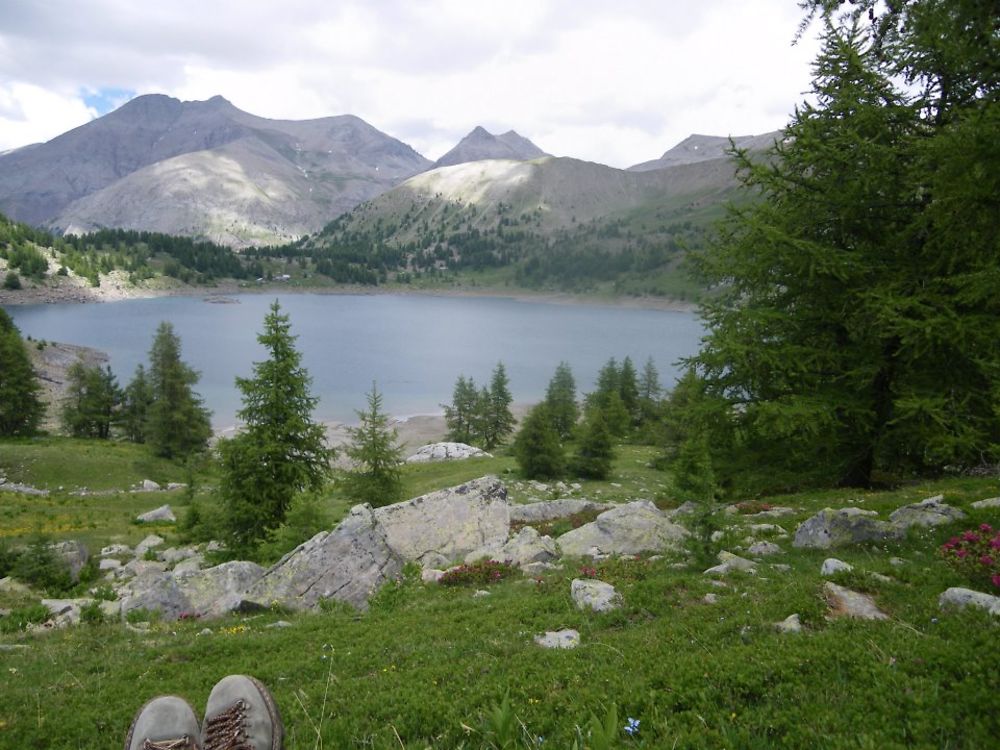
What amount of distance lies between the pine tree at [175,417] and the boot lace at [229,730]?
163 ft

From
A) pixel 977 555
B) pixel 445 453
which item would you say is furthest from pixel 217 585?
pixel 445 453

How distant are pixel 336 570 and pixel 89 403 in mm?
56937

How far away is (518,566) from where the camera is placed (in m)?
13.0

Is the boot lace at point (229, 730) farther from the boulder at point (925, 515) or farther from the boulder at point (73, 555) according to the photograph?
the boulder at point (73, 555)

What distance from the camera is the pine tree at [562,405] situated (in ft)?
191

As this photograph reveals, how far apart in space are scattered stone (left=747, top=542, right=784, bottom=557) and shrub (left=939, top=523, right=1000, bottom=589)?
294 centimetres

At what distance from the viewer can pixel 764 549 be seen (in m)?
11.3

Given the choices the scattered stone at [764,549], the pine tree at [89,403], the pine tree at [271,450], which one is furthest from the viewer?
the pine tree at [89,403]

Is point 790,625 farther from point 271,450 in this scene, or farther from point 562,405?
point 562,405

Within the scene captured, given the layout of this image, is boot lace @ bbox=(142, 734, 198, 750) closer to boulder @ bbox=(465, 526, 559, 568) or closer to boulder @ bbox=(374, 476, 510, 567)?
boulder @ bbox=(465, 526, 559, 568)

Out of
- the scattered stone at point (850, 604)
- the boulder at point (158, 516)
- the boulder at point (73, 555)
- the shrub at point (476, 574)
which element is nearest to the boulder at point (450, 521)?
the shrub at point (476, 574)

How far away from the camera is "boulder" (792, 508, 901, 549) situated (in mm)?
10703

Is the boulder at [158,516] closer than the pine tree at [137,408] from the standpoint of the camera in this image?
Yes

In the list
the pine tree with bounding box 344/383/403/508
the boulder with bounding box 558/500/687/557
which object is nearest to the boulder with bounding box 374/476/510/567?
the boulder with bounding box 558/500/687/557
